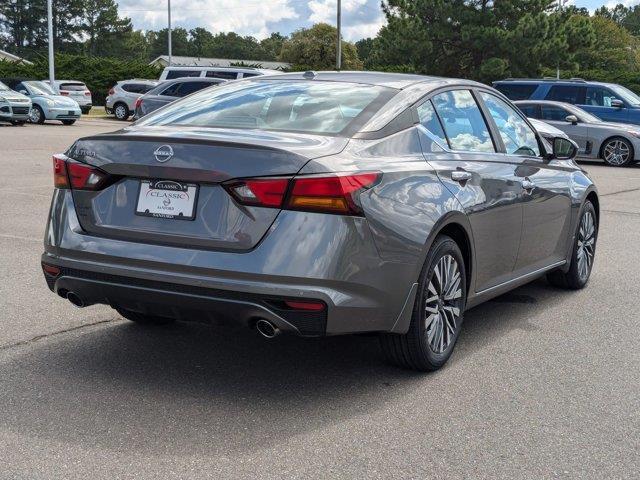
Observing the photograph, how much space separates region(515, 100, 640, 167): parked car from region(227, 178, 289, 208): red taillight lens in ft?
56.7

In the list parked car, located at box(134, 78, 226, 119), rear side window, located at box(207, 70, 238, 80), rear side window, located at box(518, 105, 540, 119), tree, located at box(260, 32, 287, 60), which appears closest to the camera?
rear side window, located at box(518, 105, 540, 119)

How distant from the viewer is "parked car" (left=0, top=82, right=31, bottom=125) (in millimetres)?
27516

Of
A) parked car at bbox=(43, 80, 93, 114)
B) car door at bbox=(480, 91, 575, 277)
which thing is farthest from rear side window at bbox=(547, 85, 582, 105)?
parked car at bbox=(43, 80, 93, 114)

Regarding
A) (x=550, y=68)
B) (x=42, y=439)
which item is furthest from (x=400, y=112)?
(x=550, y=68)

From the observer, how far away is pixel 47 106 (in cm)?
3078

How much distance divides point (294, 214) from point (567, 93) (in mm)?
19581

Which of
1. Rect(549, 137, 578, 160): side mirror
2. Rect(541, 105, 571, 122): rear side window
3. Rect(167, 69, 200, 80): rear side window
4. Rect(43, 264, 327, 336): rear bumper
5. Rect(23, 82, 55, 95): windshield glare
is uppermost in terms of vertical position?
Rect(549, 137, 578, 160): side mirror

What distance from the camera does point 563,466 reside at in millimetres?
3629

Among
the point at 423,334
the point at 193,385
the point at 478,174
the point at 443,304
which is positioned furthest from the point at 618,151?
the point at 193,385

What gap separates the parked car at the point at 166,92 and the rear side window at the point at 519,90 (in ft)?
24.4

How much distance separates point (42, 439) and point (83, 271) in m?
0.90

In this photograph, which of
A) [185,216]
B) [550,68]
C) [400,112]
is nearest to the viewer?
[185,216]

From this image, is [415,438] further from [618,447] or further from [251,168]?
[251,168]

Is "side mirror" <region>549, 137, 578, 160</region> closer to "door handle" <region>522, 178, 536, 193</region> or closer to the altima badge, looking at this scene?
"door handle" <region>522, 178, 536, 193</region>
